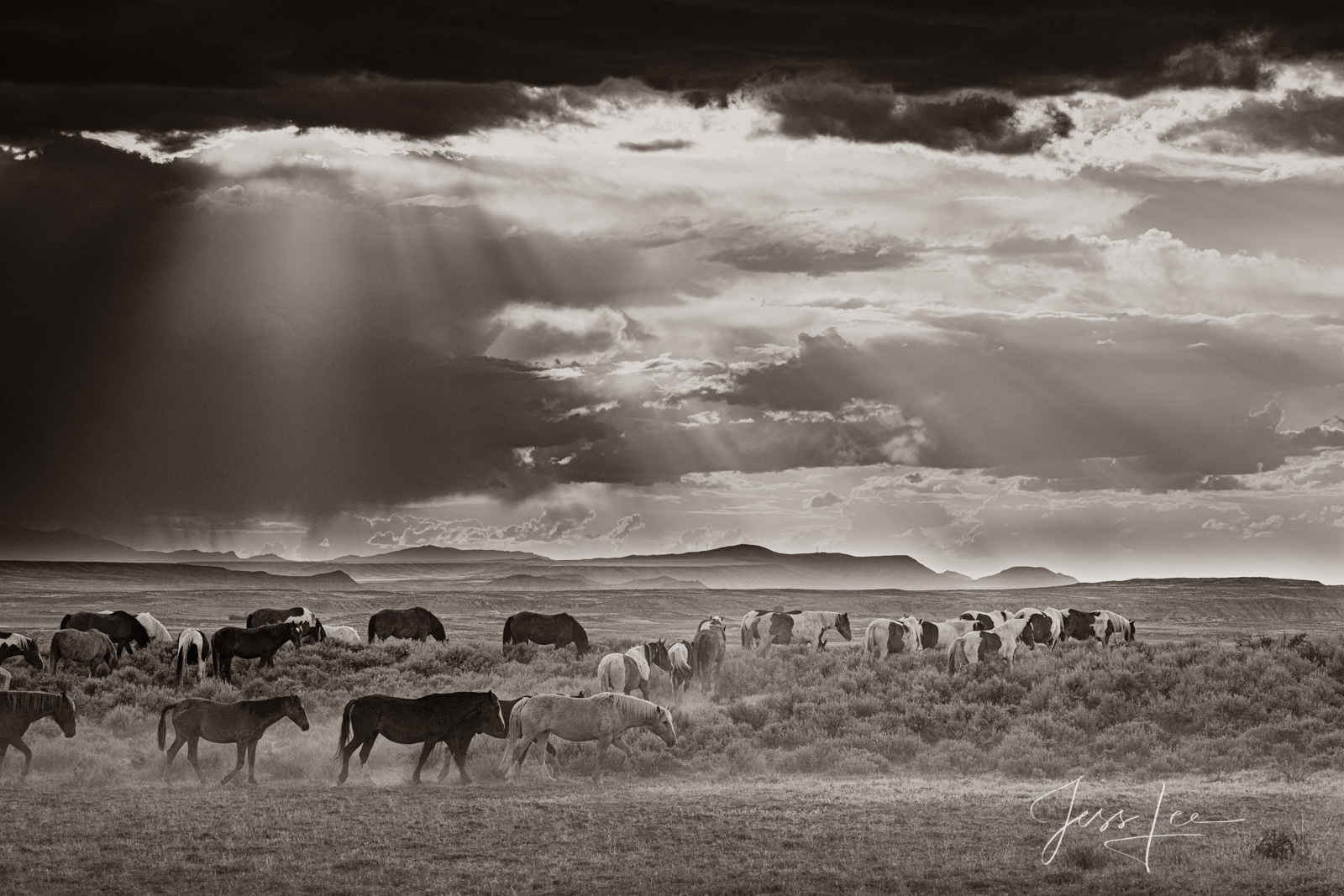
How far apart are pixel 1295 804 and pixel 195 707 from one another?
57.8 ft

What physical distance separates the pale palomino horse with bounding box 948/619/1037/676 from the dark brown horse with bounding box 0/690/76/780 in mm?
19383

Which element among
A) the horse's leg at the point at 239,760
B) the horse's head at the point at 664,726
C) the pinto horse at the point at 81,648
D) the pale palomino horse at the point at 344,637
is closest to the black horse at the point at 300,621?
the pale palomino horse at the point at 344,637

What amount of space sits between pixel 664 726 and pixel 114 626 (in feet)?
76.1

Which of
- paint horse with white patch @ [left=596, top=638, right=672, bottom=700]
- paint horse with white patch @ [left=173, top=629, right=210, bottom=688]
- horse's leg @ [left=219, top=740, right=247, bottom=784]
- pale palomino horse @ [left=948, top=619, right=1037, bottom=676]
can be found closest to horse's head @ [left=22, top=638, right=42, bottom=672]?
paint horse with white patch @ [left=173, top=629, right=210, bottom=688]

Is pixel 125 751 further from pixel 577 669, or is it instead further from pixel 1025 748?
pixel 1025 748

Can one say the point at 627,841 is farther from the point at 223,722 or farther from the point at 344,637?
the point at 344,637

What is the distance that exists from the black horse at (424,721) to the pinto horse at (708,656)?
11.4m

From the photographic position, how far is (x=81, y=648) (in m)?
32.1

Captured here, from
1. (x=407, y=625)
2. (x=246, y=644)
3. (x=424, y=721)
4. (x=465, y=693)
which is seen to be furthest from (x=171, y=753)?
(x=407, y=625)

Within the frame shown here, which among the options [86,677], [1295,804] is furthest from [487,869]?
[86,677]

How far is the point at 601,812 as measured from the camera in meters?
16.8

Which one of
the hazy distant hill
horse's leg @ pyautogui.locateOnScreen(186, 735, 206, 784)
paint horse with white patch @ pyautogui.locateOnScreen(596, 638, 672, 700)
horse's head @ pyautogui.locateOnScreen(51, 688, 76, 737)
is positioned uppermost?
paint horse with white patch @ pyautogui.locateOnScreen(596, 638, 672, 700)

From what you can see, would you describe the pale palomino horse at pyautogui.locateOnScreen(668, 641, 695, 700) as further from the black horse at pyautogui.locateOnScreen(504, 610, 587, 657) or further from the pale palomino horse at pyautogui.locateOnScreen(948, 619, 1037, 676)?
the black horse at pyautogui.locateOnScreen(504, 610, 587, 657)

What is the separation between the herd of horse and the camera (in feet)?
66.3
